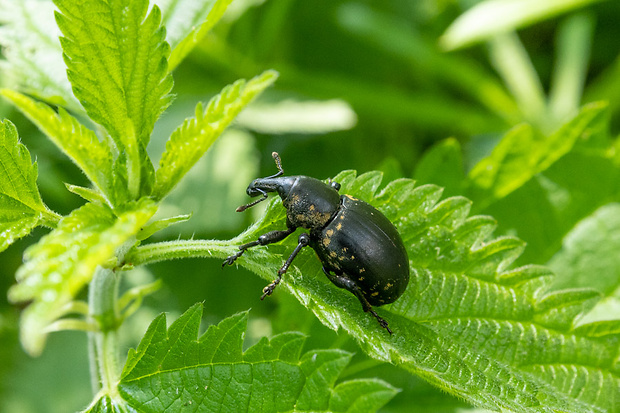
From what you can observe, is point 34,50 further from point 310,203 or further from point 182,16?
point 310,203

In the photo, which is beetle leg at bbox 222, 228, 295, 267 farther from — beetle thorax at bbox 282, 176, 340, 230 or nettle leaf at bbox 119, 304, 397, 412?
nettle leaf at bbox 119, 304, 397, 412

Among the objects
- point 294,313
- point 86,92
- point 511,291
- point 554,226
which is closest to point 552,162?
point 554,226

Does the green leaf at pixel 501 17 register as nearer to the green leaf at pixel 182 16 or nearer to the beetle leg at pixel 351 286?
the green leaf at pixel 182 16

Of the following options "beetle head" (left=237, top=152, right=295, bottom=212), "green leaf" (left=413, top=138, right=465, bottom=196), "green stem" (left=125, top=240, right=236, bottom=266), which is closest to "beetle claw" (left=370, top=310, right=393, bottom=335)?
"green stem" (left=125, top=240, right=236, bottom=266)

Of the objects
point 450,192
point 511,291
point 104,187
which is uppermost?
point 450,192

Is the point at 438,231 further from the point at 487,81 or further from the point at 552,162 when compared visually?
the point at 487,81
